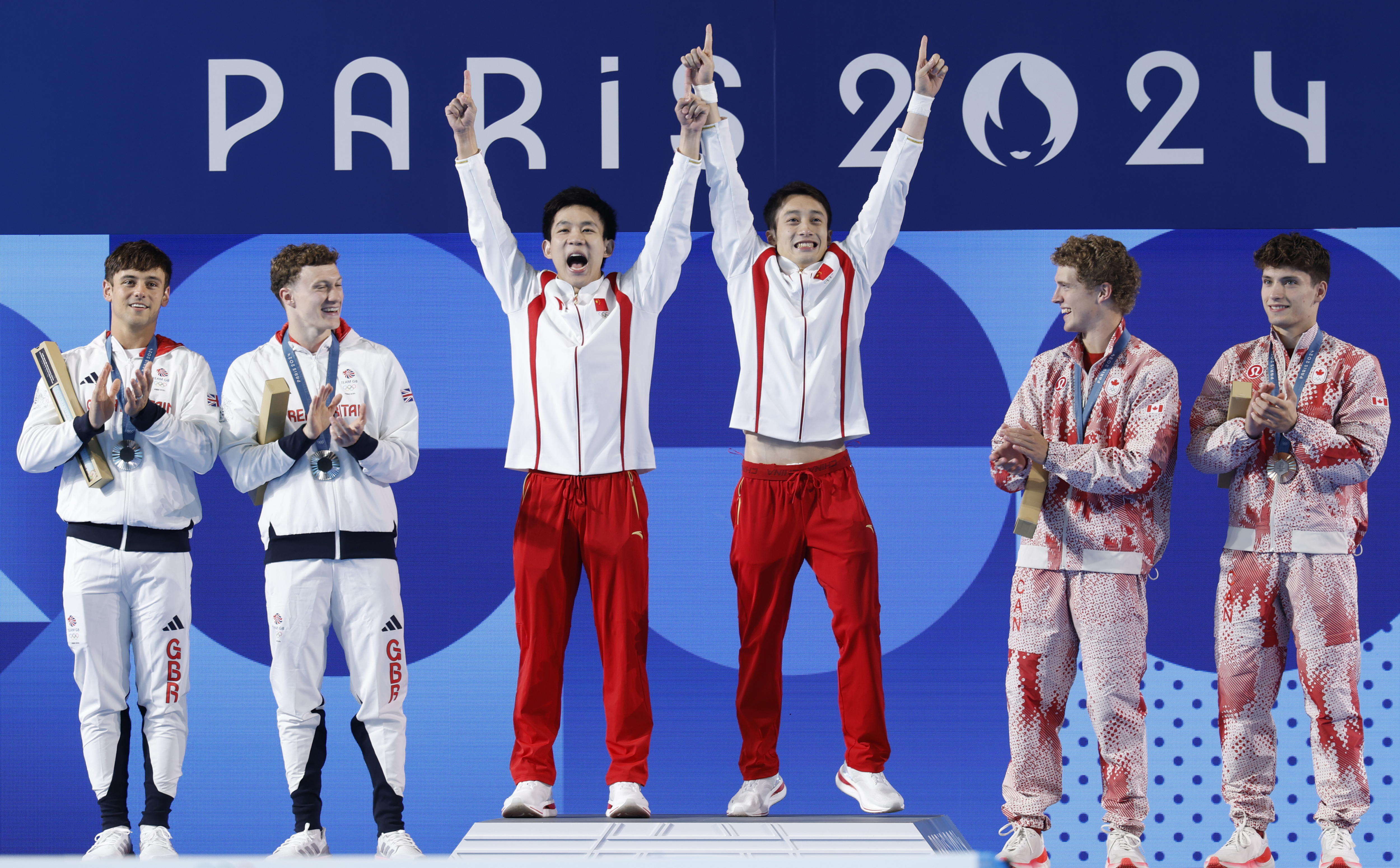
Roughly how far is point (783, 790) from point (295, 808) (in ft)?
5.62

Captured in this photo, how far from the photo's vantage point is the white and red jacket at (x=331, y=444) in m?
4.07

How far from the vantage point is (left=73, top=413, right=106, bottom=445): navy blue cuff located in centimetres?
412

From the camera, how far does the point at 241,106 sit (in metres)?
5.13

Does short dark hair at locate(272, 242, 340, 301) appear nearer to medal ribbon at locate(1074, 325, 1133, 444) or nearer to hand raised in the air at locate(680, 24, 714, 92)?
hand raised in the air at locate(680, 24, 714, 92)

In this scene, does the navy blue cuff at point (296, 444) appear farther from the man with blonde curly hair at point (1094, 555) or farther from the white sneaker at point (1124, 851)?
the white sneaker at point (1124, 851)

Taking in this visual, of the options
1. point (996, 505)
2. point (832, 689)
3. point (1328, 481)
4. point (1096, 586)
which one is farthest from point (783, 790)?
point (1328, 481)

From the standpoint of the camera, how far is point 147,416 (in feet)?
13.4

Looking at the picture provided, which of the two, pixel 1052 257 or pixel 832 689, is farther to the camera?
pixel 832 689

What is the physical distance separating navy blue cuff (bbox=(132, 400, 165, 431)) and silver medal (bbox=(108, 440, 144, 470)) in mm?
154

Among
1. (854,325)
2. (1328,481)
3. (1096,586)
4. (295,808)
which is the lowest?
(295,808)

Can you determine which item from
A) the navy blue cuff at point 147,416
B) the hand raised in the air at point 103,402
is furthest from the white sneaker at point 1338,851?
the hand raised in the air at point 103,402

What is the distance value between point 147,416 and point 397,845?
1.70 metres

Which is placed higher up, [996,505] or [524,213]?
[524,213]

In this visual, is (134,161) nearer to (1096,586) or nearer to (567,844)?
(567,844)
